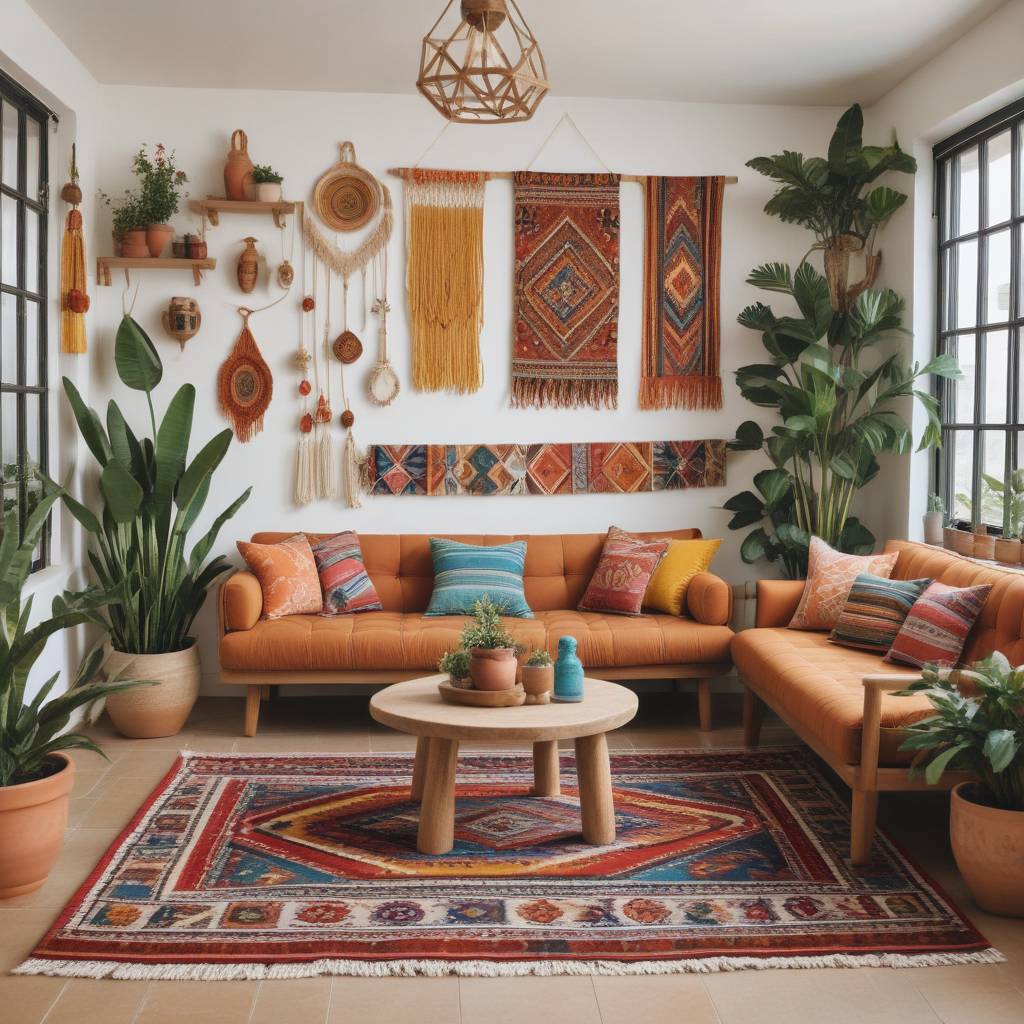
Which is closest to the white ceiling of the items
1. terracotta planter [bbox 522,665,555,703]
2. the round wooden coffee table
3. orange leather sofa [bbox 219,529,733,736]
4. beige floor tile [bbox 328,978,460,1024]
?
orange leather sofa [bbox 219,529,733,736]

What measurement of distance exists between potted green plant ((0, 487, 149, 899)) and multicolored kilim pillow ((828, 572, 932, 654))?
266 centimetres

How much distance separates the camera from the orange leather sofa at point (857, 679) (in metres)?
3.31

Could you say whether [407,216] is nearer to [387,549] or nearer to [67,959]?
[387,549]

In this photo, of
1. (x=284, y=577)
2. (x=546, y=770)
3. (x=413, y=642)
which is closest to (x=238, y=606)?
(x=284, y=577)

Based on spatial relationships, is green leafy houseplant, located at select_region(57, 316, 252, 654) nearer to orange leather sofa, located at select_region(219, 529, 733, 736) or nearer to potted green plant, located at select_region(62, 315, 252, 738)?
potted green plant, located at select_region(62, 315, 252, 738)

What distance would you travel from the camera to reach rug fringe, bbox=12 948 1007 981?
2672 millimetres

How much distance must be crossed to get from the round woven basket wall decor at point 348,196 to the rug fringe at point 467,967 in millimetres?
3678

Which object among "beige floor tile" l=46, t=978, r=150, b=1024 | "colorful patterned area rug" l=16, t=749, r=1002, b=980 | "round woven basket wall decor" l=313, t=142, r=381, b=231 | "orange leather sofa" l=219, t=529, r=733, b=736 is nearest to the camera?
"beige floor tile" l=46, t=978, r=150, b=1024

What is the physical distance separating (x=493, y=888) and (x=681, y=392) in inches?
123

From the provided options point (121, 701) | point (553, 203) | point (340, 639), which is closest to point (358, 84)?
point (553, 203)

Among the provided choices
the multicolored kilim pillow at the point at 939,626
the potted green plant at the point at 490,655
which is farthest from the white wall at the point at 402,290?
the potted green plant at the point at 490,655

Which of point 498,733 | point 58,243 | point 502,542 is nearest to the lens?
point 498,733

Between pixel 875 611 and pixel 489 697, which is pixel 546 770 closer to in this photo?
pixel 489 697

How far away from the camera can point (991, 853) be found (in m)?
2.95
